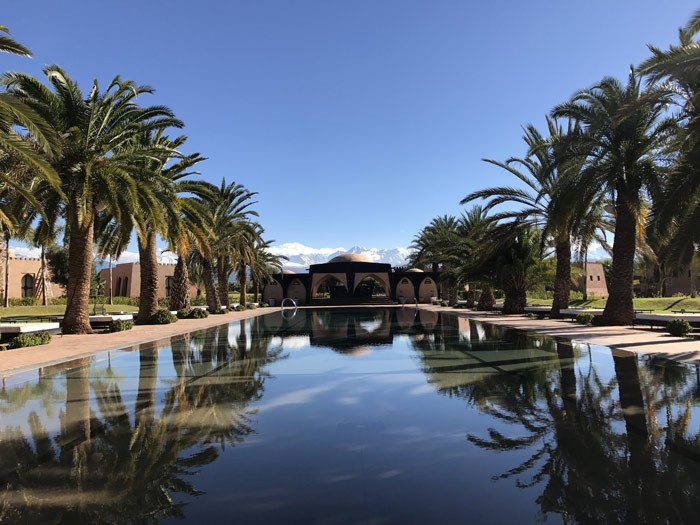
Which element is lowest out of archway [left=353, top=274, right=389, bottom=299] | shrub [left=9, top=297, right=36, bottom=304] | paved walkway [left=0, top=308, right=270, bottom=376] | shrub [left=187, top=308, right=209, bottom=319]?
paved walkway [left=0, top=308, right=270, bottom=376]

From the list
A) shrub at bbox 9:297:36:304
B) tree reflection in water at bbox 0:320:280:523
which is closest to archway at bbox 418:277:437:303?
shrub at bbox 9:297:36:304

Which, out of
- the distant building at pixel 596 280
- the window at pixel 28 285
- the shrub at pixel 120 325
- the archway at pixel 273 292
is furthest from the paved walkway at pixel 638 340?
the distant building at pixel 596 280

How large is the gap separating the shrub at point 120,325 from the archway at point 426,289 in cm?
3996

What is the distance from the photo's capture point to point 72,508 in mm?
3443

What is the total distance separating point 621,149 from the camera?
1633 centimetres

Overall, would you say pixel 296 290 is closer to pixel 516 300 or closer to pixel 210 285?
pixel 210 285

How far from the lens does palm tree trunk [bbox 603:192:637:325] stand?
56.1ft

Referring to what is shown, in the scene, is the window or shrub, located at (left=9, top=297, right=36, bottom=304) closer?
shrub, located at (left=9, top=297, right=36, bottom=304)

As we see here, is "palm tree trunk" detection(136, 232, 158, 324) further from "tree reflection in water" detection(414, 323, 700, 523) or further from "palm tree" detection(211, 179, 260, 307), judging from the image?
"tree reflection in water" detection(414, 323, 700, 523)

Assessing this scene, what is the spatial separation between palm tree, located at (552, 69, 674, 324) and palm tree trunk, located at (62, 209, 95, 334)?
1633 centimetres

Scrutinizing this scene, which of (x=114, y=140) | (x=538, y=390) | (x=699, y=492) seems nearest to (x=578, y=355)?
(x=538, y=390)

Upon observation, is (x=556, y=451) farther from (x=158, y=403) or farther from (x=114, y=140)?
(x=114, y=140)

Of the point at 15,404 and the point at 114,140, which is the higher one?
the point at 114,140

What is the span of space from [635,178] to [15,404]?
17.1 m
